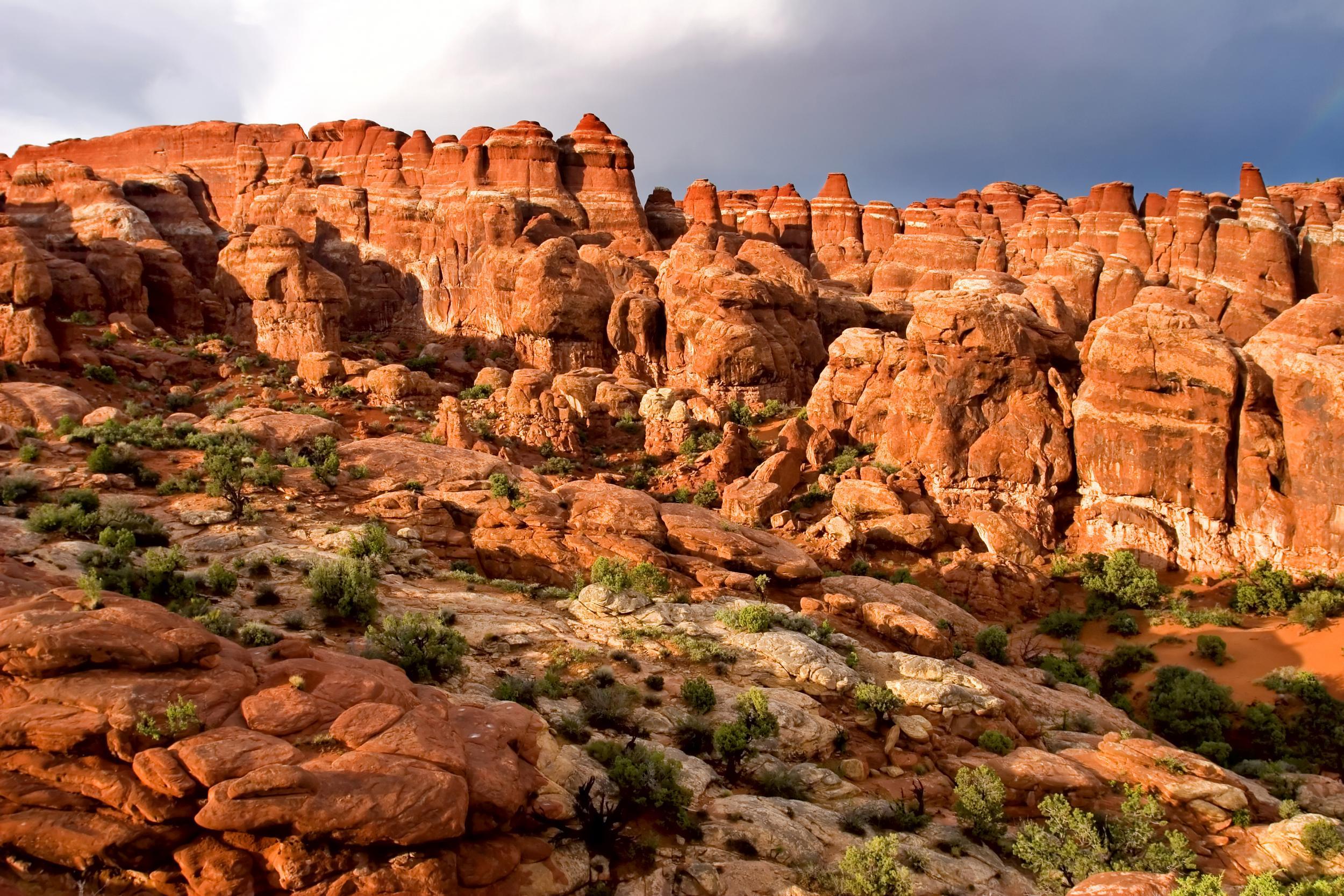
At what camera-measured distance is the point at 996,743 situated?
44.9 feet

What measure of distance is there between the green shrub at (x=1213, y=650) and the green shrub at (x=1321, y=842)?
11359mm

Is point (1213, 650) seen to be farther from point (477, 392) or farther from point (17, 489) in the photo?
point (477, 392)

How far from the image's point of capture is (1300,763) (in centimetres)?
1828

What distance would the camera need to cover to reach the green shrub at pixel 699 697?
12805mm

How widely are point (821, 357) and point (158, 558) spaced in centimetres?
3649

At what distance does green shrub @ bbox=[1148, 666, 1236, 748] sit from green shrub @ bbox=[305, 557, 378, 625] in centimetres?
1788

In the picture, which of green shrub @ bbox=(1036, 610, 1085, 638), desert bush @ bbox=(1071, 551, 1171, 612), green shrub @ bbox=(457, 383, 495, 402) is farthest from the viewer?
green shrub @ bbox=(457, 383, 495, 402)

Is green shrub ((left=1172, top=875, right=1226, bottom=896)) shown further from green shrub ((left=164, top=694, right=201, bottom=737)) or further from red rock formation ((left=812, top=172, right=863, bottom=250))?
red rock formation ((left=812, top=172, right=863, bottom=250))

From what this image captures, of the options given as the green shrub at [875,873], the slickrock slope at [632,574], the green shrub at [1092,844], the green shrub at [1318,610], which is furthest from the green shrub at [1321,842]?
the green shrub at [1318,610]

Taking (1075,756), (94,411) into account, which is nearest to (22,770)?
(1075,756)

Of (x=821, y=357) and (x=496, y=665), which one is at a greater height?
(x=821, y=357)

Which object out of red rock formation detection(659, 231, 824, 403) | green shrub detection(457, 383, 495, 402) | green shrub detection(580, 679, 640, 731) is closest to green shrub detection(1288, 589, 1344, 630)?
green shrub detection(580, 679, 640, 731)

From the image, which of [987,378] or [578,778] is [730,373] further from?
[578,778]

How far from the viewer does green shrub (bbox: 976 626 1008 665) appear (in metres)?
19.5
